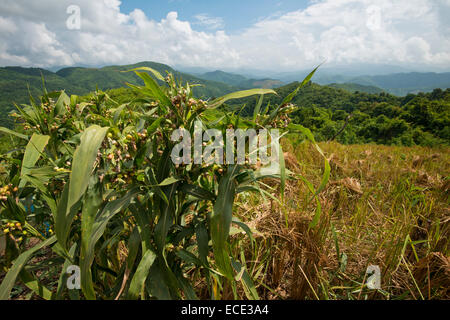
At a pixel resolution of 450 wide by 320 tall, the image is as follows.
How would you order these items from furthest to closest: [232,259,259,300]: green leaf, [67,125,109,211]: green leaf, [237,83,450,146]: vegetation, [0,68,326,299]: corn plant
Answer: [237,83,450,146]: vegetation
[232,259,259,300]: green leaf
[0,68,326,299]: corn plant
[67,125,109,211]: green leaf

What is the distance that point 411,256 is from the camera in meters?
1.44

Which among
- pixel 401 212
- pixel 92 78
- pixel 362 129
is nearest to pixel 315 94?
pixel 362 129

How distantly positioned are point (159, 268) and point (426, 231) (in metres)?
1.92

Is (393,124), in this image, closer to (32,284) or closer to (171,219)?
(171,219)

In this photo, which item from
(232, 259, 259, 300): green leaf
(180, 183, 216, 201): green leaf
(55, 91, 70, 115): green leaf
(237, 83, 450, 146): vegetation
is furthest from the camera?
(237, 83, 450, 146): vegetation

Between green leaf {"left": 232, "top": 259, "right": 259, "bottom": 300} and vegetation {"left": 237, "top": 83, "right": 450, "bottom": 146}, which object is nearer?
green leaf {"left": 232, "top": 259, "right": 259, "bottom": 300}

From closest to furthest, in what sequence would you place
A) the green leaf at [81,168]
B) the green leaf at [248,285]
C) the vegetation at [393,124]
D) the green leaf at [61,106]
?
the green leaf at [81,168], the green leaf at [248,285], the green leaf at [61,106], the vegetation at [393,124]

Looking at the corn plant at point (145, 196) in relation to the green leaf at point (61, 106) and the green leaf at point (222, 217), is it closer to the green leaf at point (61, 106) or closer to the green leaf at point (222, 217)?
the green leaf at point (222, 217)

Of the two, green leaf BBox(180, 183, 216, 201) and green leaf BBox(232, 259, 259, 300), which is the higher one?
green leaf BBox(180, 183, 216, 201)

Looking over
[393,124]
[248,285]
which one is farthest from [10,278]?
[393,124]

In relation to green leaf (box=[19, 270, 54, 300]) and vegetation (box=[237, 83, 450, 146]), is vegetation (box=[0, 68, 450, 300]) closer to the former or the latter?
green leaf (box=[19, 270, 54, 300])

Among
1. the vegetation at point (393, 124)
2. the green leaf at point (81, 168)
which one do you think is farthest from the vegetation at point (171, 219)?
the vegetation at point (393, 124)

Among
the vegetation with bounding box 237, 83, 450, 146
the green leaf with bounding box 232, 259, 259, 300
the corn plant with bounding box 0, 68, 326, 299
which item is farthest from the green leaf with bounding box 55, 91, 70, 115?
the vegetation with bounding box 237, 83, 450, 146
